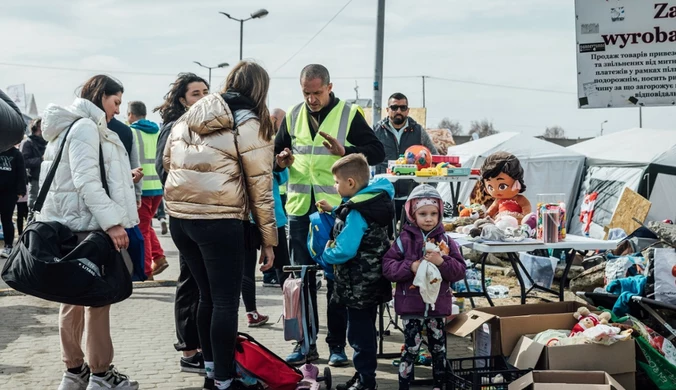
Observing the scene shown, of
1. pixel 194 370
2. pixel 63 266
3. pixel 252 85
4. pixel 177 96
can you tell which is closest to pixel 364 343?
pixel 194 370

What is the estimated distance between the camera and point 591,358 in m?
4.33

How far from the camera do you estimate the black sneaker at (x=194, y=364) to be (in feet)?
16.9

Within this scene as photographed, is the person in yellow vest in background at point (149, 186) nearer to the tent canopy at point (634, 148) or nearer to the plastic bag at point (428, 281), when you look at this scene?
the plastic bag at point (428, 281)

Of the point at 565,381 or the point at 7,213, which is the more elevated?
the point at 7,213

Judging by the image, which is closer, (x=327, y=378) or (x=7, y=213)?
(x=327, y=378)

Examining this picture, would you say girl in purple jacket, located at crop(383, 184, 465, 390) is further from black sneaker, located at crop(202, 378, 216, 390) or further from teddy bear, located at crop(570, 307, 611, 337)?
black sneaker, located at crop(202, 378, 216, 390)

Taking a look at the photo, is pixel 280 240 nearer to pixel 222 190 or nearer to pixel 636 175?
pixel 222 190

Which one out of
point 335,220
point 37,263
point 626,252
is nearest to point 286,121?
point 335,220

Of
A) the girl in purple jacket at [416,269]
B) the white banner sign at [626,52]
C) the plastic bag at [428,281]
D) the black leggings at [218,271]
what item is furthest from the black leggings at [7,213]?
the white banner sign at [626,52]

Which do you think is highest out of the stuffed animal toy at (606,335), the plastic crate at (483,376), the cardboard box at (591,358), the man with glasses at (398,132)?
the man with glasses at (398,132)

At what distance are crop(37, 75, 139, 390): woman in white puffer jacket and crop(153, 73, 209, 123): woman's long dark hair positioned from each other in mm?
855

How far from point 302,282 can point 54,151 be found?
1.65 meters

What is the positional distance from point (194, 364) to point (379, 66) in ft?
28.2

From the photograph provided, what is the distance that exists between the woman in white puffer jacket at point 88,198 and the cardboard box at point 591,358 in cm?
239
